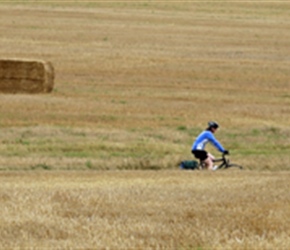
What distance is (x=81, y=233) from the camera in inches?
412

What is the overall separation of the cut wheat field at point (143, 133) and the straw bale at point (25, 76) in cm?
52

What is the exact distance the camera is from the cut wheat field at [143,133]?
10.8 m

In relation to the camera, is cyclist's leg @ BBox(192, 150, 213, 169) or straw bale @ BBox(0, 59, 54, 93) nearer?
cyclist's leg @ BBox(192, 150, 213, 169)

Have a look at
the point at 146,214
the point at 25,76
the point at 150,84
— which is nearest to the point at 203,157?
the point at 146,214

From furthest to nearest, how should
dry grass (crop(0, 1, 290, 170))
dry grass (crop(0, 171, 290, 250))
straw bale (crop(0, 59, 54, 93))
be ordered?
straw bale (crop(0, 59, 54, 93)) → dry grass (crop(0, 1, 290, 170)) → dry grass (crop(0, 171, 290, 250))

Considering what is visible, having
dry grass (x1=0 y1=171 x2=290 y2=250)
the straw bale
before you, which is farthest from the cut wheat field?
the straw bale

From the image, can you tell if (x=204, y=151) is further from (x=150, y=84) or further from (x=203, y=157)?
(x=150, y=84)

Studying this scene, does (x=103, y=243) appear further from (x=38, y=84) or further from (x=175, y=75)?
(x=175, y=75)

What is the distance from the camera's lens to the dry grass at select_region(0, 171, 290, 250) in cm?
1008

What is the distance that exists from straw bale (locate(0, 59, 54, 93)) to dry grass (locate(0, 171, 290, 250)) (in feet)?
40.4

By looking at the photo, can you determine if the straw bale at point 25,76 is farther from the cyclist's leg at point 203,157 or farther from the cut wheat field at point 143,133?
the cyclist's leg at point 203,157

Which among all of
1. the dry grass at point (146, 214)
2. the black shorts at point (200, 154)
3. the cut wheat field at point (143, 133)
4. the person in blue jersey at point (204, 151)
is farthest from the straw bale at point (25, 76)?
the dry grass at point (146, 214)

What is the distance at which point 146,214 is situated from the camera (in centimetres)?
1166

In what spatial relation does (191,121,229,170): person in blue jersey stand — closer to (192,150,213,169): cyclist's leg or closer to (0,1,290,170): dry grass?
(192,150,213,169): cyclist's leg
